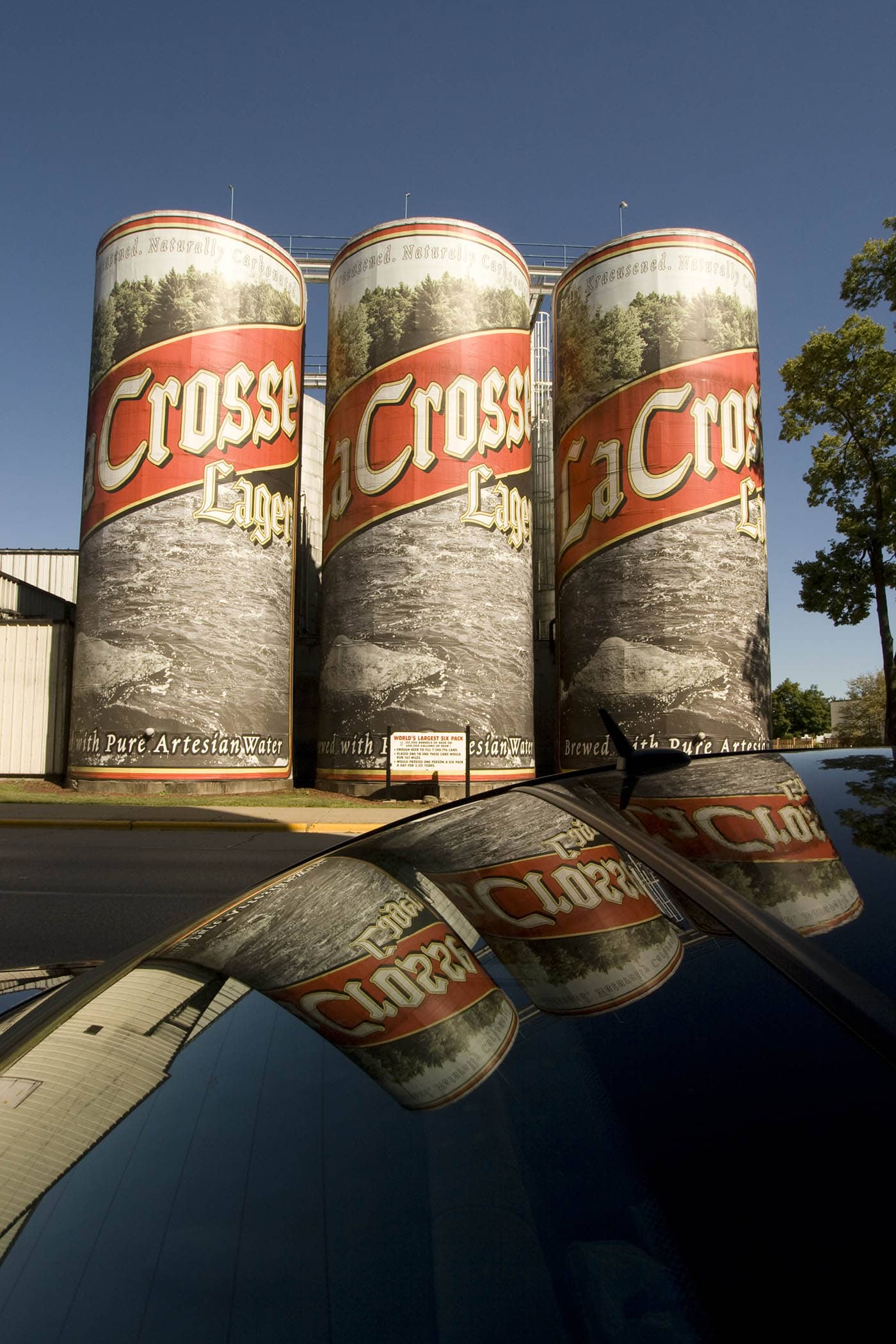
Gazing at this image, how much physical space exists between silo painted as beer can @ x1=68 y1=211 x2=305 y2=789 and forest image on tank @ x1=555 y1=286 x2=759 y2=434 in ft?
24.9

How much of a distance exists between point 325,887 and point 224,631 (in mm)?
18900

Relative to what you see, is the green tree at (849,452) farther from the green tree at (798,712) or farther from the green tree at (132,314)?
the green tree at (798,712)

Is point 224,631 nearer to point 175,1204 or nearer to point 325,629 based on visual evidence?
point 325,629

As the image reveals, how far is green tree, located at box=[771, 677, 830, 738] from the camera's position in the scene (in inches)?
3450

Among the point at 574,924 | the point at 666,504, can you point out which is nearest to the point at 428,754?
the point at 666,504

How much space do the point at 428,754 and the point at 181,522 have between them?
7.58 metres

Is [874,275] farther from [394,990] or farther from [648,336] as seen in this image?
[394,990]

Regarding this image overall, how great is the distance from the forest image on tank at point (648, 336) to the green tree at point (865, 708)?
1195 inches

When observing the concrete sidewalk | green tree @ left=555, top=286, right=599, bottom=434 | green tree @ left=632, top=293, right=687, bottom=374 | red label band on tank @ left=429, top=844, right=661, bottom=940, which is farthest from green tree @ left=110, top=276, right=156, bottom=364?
red label band on tank @ left=429, top=844, right=661, bottom=940

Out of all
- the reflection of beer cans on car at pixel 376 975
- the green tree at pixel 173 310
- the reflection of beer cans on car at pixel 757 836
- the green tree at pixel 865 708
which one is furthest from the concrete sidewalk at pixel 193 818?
the green tree at pixel 865 708

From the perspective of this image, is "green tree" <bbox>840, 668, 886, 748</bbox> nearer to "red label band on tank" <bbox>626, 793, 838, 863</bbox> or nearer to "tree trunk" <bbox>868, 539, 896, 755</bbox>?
"tree trunk" <bbox>868, 539, 896, 755</bbox>

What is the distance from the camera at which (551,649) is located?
26.1 meters

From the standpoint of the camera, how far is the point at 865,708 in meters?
52.3

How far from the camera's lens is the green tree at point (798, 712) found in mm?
87625
